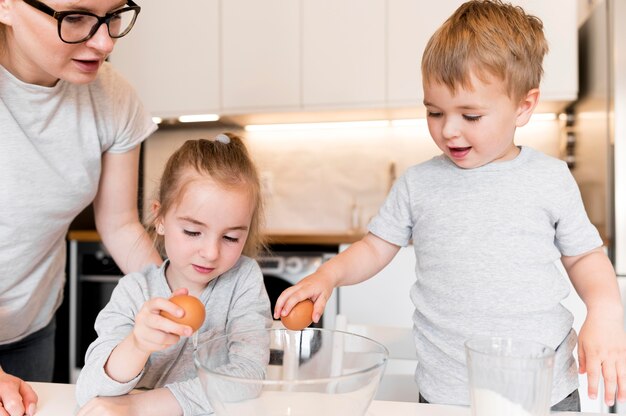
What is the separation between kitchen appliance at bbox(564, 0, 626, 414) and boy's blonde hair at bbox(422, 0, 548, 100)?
1.17 meters

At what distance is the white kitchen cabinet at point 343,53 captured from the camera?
2555 millimetres

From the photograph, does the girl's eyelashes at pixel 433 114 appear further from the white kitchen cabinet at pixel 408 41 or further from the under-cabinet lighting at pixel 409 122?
the under-cabinet lighting at pixel 409 122

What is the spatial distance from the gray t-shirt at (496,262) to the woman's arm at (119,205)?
0.56 m

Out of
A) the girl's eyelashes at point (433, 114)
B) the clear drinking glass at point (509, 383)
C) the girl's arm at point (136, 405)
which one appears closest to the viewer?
the clear drinking glass at point (509, 383)

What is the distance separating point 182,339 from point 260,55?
1978 millimetres

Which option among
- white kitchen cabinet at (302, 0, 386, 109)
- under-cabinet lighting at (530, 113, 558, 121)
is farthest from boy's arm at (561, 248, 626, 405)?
under-cabinet lighting at (530, 113, 558, 121)

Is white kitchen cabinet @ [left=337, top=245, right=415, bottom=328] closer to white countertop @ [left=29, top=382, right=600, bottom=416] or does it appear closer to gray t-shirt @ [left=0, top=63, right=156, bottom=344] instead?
gray t-shirt @ [left=0, top=63, right=156, bottom=344]

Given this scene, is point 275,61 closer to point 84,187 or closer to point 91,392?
point 84,187

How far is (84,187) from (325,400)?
2.42ft

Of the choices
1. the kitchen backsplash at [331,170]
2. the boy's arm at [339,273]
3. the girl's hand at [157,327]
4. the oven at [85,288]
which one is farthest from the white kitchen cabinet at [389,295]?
the girl's hand at [157,327]

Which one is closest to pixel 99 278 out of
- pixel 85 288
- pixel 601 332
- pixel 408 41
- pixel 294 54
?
pixel 85 288

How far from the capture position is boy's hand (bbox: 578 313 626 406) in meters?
0.76

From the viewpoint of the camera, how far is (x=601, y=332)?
81 cm

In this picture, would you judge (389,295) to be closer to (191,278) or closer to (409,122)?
(409,122)
